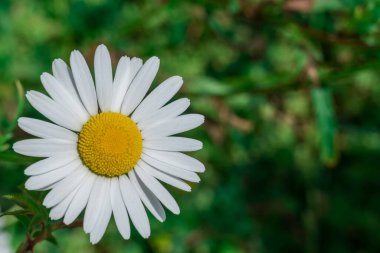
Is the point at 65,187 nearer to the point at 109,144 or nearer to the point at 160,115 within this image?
the point at 109,144

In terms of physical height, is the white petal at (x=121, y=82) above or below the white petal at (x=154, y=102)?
above

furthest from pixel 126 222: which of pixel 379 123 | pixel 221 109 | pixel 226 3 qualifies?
pixel 379 123

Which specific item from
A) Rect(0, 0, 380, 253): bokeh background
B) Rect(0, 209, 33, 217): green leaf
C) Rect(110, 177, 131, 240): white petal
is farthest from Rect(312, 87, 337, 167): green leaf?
Rect(0, 209, 33, 217): green leaf

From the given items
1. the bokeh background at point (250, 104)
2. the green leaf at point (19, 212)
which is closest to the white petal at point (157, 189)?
the green leaf at point (19, 212)

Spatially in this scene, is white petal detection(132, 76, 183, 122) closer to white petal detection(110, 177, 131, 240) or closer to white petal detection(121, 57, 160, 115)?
white petal detection(121, 57, 160, 115)

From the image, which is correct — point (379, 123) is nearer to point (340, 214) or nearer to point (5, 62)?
point (340, 214)

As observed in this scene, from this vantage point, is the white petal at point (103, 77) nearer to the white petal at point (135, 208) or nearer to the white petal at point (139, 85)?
the white petal at point (139, 85)

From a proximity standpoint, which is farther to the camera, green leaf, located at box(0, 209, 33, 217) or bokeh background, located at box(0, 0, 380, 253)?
bokeh background, located at box(0, 0, 380, 253)

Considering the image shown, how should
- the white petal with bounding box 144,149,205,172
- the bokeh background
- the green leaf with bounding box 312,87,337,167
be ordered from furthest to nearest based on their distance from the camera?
the bokeh background → the green leaf with bounding box 312,87,337,167 → the white petal with bounding box 144,149,205,172
